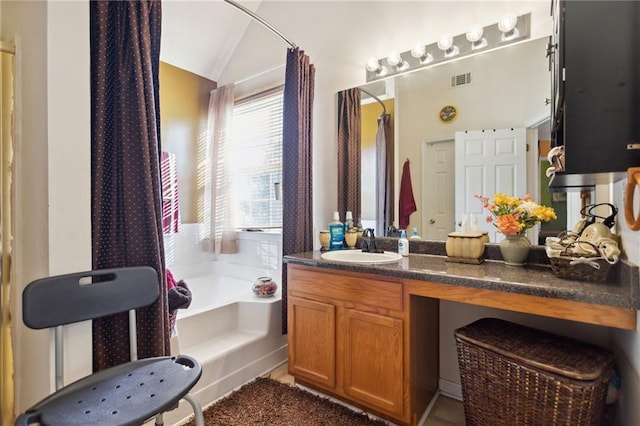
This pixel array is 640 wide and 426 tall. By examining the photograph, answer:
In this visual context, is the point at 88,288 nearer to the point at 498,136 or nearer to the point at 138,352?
the point at 138,352

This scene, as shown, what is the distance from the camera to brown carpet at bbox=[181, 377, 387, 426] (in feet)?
5.26

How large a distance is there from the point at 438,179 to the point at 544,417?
49.3 inches

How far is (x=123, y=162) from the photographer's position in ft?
4.27

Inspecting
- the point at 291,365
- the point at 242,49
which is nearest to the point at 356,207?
the point at 291,365

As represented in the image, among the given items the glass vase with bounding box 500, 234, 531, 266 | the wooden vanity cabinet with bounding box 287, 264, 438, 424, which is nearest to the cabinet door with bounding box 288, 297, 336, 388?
the wooden vanity cabinet with bounding box 287, 264, 438, 424

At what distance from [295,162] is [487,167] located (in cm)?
123

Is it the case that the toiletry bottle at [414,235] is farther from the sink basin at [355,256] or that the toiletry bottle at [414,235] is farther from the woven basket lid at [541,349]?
the woven basket lid at [541,349]

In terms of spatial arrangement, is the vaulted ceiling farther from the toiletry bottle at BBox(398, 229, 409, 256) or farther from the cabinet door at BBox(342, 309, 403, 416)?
the cabinet door at BBox(342, 309, 403, 416)

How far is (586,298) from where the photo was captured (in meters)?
1.05

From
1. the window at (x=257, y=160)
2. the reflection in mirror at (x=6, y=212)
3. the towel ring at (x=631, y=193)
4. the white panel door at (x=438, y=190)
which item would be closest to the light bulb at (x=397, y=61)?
the white panel door at (x=438, y=190)

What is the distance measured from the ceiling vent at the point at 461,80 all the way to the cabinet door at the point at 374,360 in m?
1.44

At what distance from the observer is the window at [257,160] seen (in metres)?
2.94

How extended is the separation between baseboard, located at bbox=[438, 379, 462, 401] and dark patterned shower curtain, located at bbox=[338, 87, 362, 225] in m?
1.19

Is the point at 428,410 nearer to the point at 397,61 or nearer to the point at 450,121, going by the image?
the point at 450,121
